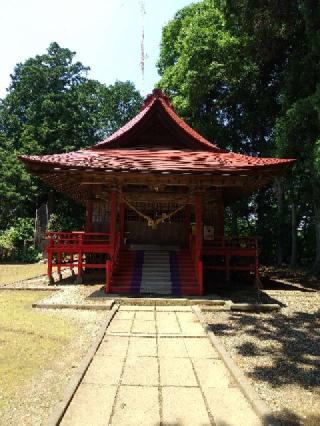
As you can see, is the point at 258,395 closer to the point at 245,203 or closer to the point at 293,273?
the point at 293,273

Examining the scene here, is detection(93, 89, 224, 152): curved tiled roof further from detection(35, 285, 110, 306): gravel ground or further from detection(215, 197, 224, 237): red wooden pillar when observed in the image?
detection(35, 285, 110, 306): gravel ground

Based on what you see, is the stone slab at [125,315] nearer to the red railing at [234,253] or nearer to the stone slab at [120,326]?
the stone slab at [120,326]

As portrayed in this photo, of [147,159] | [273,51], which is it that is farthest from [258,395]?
[273,51]

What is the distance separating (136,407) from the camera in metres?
4.04

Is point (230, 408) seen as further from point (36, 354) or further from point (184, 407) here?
point (36, 354)

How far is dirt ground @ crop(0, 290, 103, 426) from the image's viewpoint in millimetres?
4098

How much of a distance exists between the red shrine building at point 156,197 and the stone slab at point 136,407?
619 cm

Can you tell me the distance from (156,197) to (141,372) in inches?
305

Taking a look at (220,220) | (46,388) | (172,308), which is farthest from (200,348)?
(220,220)

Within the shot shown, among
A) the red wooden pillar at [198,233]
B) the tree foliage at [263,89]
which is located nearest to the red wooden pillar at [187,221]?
the red wooden pillar at [198,233]

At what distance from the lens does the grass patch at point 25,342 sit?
477cm

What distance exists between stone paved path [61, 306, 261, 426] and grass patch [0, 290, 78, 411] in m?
0.74

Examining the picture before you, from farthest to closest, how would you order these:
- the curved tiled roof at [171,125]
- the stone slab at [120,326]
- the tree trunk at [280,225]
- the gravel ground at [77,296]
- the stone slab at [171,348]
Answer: the tree trunk at [280,225] < the curved tiled roof at [171,125] < the gravel ground at [77,296] < the stone slab at [120,326] < the stone slab at [171,348]

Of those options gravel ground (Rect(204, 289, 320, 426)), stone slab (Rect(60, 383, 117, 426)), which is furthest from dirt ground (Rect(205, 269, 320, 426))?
stone slab (Rect(60, 383, 117, 426))
